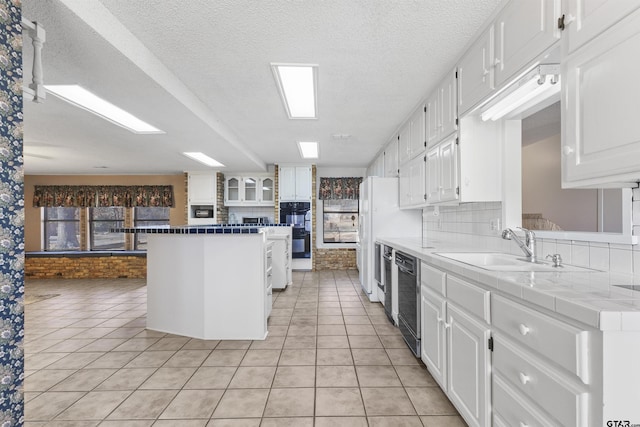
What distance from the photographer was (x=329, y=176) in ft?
24.3

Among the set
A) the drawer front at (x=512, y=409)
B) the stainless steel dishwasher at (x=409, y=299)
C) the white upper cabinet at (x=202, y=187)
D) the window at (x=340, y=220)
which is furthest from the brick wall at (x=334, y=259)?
the drawer front at (x=512, y=409)

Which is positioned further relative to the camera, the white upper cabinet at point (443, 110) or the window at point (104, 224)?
the window at point (104, 224)

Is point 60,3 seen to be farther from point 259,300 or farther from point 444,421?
point 444,421

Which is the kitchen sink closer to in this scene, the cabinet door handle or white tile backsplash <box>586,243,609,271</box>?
white tile backsplash <box>586,243,609,271</box>

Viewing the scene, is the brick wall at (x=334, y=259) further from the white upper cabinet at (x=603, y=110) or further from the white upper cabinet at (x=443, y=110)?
the white upper cabinet at (x=603, y=110)

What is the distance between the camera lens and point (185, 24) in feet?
6.51

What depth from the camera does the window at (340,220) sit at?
7.42m

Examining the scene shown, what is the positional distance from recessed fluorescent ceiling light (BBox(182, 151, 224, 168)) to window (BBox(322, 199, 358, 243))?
8.35 ft

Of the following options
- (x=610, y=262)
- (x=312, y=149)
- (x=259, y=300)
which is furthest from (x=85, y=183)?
(x=610, y=262)

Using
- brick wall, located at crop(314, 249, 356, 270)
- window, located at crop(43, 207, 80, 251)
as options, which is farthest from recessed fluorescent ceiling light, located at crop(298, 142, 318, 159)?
window, located at crop(43, 207, 80, 251)

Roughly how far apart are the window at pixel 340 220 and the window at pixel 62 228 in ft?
18.9

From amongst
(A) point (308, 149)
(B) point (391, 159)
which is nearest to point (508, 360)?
(B) point (391, 159)

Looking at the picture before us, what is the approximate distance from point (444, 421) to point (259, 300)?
192 cm

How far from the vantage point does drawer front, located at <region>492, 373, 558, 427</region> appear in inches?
46.4
